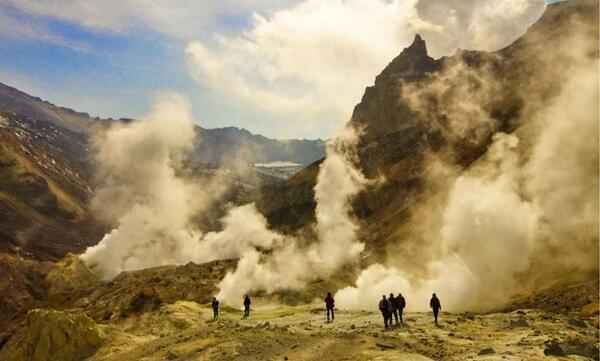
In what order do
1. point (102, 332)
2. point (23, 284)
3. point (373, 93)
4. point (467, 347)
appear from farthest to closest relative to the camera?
point (373, 93), point (23, 284), point (102, 332), point (467, 347)

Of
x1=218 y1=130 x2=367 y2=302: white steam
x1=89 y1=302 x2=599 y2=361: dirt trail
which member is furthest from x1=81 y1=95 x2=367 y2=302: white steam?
x1=89 y1=302 x2=599 y2=361: dirt trail

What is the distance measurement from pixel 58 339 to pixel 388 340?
81.6ft

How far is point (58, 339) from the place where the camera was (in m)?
35.4

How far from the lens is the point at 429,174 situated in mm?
85375

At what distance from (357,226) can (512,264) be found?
40.2 meters

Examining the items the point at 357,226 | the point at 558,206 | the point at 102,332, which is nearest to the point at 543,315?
the point at 558,206

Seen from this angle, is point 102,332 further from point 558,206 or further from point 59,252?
point 59,252

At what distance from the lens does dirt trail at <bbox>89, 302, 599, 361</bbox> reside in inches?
733

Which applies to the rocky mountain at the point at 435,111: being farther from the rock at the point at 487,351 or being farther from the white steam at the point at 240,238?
the rock at the point at 487,351

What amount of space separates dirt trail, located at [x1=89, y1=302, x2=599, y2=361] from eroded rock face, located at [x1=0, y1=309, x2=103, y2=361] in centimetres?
858

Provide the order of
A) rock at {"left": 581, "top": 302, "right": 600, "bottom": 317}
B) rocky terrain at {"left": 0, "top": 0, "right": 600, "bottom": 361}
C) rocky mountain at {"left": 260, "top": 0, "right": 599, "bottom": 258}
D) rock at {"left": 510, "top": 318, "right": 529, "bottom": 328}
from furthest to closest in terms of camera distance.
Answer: rocky mountain at {"left": 260, "top": 0, "right": 599, "bottom": 258}, rock at {"left": 581, "top": 302, "right": 600, "bottom": 317}, rock at {"left": 510, "top": 318, "right": 529, "bottom": 328}, rocky terrain at {"left": 0, "top": 0, "right": 600, "bottom": 361}

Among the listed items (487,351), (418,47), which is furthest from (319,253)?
(418,47)

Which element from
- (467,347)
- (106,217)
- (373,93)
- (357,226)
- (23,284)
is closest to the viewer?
(467,347)

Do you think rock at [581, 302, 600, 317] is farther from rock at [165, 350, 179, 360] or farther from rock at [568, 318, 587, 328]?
rock at [165, 350, 179, 360]
